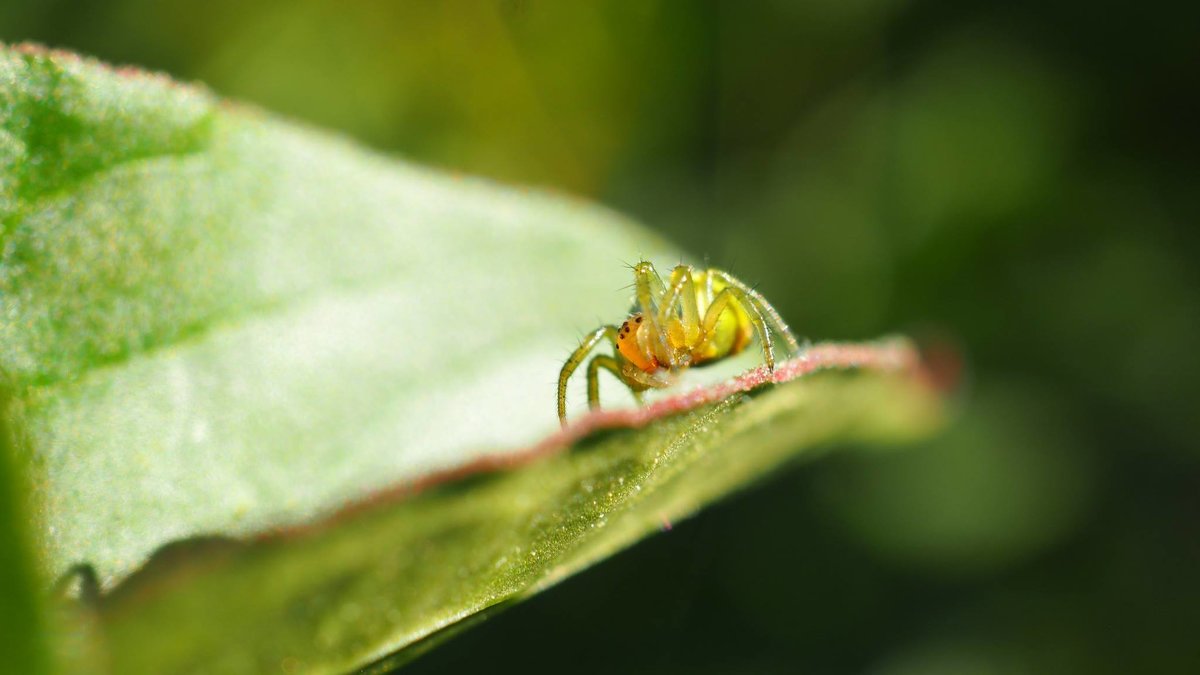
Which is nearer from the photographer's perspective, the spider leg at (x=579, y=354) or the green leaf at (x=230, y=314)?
the green leaf at (x=230, y=314)

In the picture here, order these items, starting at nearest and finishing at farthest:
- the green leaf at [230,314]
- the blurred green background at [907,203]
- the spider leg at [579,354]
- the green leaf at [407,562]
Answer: the green leaf at [407,562]
the green leaf at [230,314]
the spider leg at [579,354]
the blurred green background at [907,203]

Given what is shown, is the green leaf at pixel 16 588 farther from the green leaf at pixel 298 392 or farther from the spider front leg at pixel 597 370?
the spider front leg at pixel 597 370

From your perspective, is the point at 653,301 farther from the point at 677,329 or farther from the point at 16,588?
the point at 16,588

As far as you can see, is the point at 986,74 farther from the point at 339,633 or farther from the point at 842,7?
the point at 339,633

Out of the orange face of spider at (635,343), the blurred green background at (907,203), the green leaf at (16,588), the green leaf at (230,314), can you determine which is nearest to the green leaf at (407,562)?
the green leaf at (230,314)

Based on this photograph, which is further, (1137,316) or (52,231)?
(1137,316)

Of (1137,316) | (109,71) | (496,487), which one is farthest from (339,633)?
(1137,316)

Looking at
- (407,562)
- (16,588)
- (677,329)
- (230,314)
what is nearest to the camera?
(16,588)

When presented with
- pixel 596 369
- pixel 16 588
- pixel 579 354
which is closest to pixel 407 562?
pixel 16 588
